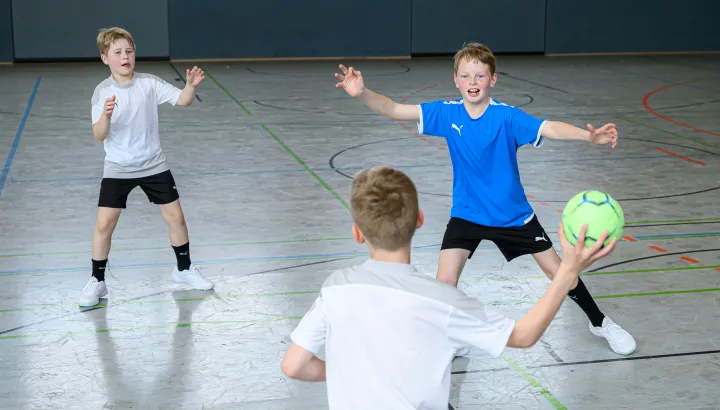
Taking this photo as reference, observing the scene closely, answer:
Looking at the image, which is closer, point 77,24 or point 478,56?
point 478,56

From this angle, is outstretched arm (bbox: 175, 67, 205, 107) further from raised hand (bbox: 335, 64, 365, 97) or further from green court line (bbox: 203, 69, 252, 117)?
green court line (bbox: 203, 69, 252, 117)

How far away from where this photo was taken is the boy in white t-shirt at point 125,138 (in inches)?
216

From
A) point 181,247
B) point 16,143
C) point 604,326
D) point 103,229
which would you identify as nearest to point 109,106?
point 103,229

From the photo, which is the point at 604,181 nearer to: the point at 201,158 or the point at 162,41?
the point at 201,158

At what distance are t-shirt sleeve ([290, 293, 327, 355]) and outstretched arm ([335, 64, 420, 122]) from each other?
1982mm

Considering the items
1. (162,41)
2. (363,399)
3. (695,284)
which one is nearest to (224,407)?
(363,399)

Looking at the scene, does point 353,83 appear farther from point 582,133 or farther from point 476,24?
point 476,24

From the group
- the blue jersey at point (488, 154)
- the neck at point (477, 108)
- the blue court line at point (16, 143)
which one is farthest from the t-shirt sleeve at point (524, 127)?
the blue court line at point (16, 143)

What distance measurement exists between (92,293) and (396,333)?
365cm

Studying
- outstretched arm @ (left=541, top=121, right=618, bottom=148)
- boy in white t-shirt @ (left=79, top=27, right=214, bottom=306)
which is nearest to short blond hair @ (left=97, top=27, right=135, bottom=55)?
boy in white t-shirt @ (left=79, top=27, right=214, bottom=306)

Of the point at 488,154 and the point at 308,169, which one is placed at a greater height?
the point at 488,154

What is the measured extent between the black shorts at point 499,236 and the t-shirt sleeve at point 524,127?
0.43 meters

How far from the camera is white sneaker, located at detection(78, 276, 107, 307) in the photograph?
5.56 metres

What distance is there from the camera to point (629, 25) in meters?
21.5
